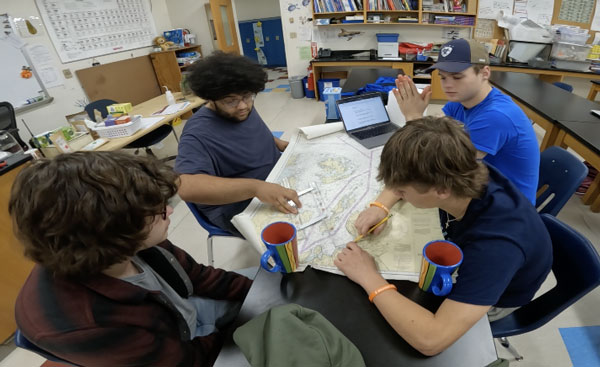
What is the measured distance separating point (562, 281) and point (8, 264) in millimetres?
2577

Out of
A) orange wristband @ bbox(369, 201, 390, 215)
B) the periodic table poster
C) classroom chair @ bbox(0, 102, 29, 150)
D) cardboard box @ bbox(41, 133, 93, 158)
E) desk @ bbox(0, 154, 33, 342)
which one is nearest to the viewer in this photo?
orange wristband @ bbox(369, 201, 390, 215)

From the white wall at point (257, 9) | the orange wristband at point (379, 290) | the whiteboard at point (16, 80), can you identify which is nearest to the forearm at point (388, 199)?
the orange wristband at point (379, 290)

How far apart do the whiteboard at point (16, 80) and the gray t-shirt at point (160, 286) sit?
3724 millimetres

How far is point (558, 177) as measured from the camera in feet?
4.47

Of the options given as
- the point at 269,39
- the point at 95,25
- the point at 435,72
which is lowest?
the point at 435,72

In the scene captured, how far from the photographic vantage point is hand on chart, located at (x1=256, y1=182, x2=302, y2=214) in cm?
111

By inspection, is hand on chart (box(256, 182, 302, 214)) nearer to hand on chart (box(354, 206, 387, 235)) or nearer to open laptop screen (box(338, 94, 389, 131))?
hand on chart (box(354, 206, 387, 235))

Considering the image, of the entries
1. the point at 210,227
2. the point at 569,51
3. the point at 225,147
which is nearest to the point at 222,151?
the point at 225,147

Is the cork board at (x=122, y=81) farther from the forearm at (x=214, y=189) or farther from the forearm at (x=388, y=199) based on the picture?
the forearm at (x=388, y=199)

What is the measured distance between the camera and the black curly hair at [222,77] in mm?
1330

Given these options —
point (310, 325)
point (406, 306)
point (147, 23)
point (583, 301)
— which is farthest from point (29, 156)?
Answer: point (147, 23)

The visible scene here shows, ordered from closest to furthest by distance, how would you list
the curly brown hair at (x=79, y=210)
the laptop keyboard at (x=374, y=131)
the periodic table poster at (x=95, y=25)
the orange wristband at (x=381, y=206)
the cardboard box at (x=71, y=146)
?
the curly brown hair at (x=79, y=210) < the orange wristband at (x=381, y=206) < the laptop keyboard at (x=374, y=131) < the cardboard box at (x=71, y=146) < the periodic table poster at (x=95, y=25)

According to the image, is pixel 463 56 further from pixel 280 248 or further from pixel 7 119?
pixel 7 119

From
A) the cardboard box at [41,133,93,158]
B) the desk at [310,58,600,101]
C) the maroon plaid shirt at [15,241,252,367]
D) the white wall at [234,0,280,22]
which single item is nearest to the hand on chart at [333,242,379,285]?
the maroon plaid shirt at [15,241,252,367]
